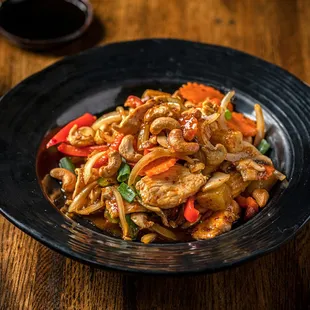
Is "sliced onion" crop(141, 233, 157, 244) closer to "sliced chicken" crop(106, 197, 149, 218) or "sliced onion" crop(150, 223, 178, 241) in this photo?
"sliced onion" crop(150, 223, 178, 241)

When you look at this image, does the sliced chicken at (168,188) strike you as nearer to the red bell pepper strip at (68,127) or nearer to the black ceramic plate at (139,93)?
the black ceramic plate at (139,93)

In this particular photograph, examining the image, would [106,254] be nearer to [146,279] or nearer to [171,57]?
[146,279]

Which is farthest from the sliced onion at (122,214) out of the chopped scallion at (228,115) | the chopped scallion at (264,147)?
the chopped scallion at (264,147)

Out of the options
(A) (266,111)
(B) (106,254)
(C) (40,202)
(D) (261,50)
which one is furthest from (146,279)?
(D) (261,50)

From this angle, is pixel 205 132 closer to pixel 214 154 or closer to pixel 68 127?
pixel 214 154

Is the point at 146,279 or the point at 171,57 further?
the point at 171,57

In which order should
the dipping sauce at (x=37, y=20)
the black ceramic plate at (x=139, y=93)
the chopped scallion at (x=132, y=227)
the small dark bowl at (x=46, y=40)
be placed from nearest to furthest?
the black ceramic plate at (x=139, y=93), the chopped scallion at (x=132, y=227), the small dark bowl at (x=46, y=40), the dipping sauce at (x=37, y=20)

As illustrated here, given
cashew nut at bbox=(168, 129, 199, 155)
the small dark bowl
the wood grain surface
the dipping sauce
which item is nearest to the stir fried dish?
cashew nut at bbox=(168, 129, 199, 155)
